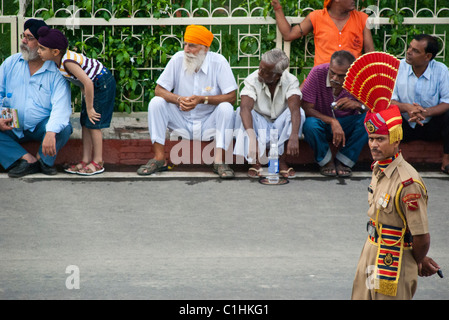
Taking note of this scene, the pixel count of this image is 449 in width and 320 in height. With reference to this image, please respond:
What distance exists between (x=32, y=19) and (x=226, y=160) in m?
2.46

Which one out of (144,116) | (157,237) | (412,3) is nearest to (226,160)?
(144,116)

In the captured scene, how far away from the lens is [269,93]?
7742 mm

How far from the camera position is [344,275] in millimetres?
5164

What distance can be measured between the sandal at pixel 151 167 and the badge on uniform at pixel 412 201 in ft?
13.9

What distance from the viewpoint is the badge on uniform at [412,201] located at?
3740 millimetres

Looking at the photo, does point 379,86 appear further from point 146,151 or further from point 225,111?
point 146,151

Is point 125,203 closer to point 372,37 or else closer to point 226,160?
point 226,160

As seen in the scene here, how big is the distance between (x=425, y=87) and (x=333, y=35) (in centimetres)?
114

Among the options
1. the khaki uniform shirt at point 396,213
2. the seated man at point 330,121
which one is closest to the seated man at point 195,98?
the seated man at point 330,121

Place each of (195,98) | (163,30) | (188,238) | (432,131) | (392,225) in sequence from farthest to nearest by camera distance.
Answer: (163,30), (432,131), (195,98), (188,238), (392,225)

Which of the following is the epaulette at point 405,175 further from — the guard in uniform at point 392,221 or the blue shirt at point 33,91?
the blue shirt at point 33,91

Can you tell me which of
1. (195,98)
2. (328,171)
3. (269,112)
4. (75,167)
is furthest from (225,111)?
(75,167)

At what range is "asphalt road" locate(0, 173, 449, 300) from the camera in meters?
4.92

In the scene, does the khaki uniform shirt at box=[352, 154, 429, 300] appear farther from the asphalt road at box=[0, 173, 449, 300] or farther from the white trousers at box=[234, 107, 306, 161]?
the white trousers at box=[234, 107, 306, 161]
